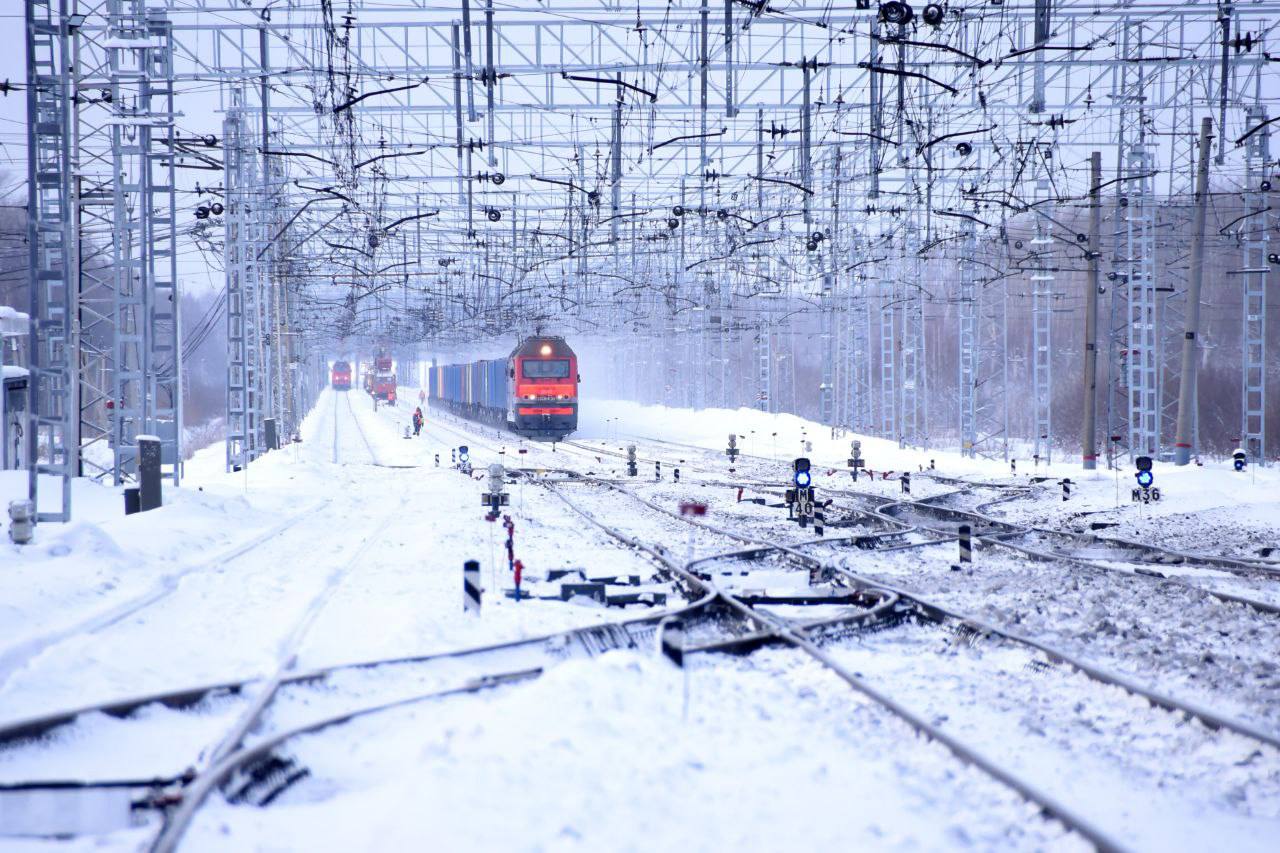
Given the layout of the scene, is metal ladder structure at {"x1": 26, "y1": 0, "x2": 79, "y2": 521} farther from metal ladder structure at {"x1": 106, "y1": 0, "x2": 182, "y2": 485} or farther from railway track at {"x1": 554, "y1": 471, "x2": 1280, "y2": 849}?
railway track at {"x1": 554, "y1": 471, "x2": 1280, "y2": 849}

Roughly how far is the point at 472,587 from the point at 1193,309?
19.5m

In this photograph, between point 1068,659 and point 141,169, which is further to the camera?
point 141,169

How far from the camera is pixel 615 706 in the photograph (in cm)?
657

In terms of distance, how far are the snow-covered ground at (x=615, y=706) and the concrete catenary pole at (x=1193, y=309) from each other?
914 cm

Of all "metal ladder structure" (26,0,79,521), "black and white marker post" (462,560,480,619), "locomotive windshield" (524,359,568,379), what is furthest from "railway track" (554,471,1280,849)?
"locomotive windshield" (524,359,568,379)

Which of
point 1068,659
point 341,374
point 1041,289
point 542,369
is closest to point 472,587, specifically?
point 1068,659

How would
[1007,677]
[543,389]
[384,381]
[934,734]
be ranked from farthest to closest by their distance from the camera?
1. [384,381]
2. [543,389]
3. [1007,677]
4. [934,734]

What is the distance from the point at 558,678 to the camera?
6969mm

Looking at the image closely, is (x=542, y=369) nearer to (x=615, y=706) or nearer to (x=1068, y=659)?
(x=1068, y=659)

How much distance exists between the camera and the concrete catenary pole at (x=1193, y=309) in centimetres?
2236

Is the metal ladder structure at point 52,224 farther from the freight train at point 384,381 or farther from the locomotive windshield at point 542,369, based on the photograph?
the freight train at point 384,381

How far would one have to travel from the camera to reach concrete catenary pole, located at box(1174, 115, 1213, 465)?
2236 centimetres

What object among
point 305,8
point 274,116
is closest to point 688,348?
point 274,116

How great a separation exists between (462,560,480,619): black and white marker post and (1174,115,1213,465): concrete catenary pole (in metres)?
18.0
